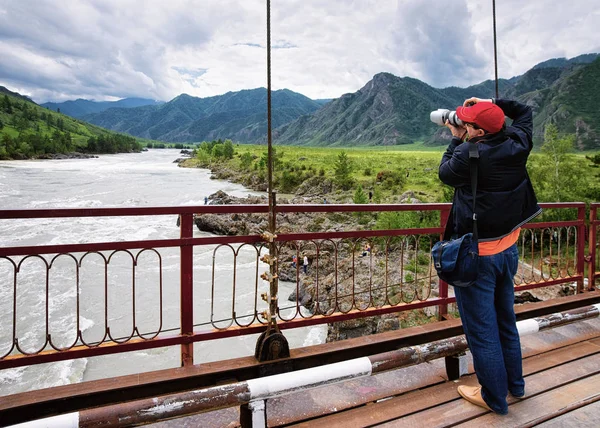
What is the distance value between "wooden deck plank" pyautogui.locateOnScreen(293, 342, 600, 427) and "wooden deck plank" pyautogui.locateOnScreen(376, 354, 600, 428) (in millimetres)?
18

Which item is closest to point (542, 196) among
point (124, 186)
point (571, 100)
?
point (124, 186)

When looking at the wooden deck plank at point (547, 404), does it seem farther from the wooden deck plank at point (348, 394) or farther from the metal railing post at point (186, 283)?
the metal railing post at point (186, 283)

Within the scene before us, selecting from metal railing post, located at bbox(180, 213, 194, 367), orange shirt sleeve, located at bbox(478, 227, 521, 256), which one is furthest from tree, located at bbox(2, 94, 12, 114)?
orange shirt sleeve, located at bbox(478, 227, 521, 256)

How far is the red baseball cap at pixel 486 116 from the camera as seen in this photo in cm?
219

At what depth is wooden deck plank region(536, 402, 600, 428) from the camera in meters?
2.36

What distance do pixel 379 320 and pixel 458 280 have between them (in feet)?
27.0

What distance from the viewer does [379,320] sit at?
10.1 meters

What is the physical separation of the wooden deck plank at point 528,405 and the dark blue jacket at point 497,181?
1027mm

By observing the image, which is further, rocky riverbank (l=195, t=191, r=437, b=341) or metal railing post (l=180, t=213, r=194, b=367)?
rocky riverbank (l=195, t=191, r=437, b=341)

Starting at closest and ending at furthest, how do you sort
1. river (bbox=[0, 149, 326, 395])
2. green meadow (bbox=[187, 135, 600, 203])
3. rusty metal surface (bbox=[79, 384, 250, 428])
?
rusty metal surface (bbox=[79, 384, 250, 428]) < river (bbox=[0, 149, 326, 395]) < green meadow (bbox=[187, 135, 600, 203])

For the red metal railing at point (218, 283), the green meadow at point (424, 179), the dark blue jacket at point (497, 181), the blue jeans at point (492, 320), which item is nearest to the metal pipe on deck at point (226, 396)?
the blue jeans at point (492, 320)

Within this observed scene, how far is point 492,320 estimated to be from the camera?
2330 mm

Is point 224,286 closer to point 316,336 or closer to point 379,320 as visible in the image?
point 316,336

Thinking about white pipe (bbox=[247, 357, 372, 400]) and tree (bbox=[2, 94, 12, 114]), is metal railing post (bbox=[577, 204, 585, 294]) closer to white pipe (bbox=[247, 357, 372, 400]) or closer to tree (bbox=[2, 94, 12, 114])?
white pipe (bbox=[247, 357, 372, 400])
